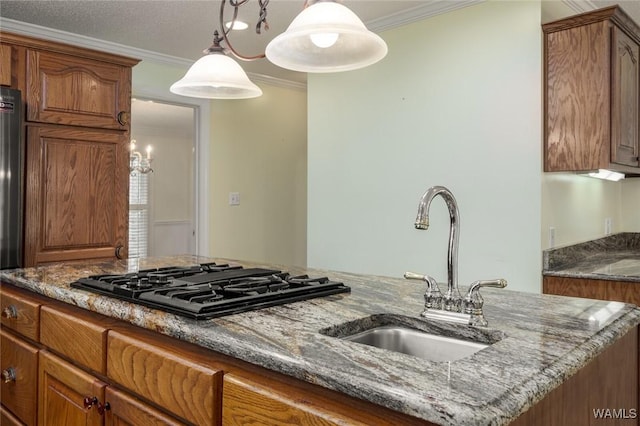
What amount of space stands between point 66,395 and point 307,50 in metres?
1.28

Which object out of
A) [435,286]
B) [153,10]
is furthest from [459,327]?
[153,10]

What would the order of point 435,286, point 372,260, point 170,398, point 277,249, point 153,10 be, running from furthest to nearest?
point 277,249, point 372,260, point 153,10, point 435,286, point 170,398

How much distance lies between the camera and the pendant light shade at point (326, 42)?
4.22 feet

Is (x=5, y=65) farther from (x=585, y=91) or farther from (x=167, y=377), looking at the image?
(x=585, y=91)

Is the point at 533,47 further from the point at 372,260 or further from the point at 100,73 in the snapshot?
the point at 100,73

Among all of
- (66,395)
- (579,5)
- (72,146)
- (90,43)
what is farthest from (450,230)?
(90,43)

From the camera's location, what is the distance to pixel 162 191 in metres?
7.93

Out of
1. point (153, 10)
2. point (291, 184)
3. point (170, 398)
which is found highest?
point (153, 10)

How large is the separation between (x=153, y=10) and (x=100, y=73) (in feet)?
1.65

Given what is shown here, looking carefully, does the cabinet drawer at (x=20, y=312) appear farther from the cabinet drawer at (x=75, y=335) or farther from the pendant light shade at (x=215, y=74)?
the pendant light shade at (x=215, y=74)

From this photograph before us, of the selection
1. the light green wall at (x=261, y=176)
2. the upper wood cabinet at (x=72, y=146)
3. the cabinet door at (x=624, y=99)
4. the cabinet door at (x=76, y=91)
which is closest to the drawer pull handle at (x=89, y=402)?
the upper wood cabinet at (x=72, y=146)

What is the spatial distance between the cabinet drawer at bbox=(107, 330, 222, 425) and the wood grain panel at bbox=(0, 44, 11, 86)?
2045 mm

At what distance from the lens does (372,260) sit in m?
3.33

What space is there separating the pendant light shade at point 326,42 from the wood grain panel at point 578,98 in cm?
148
